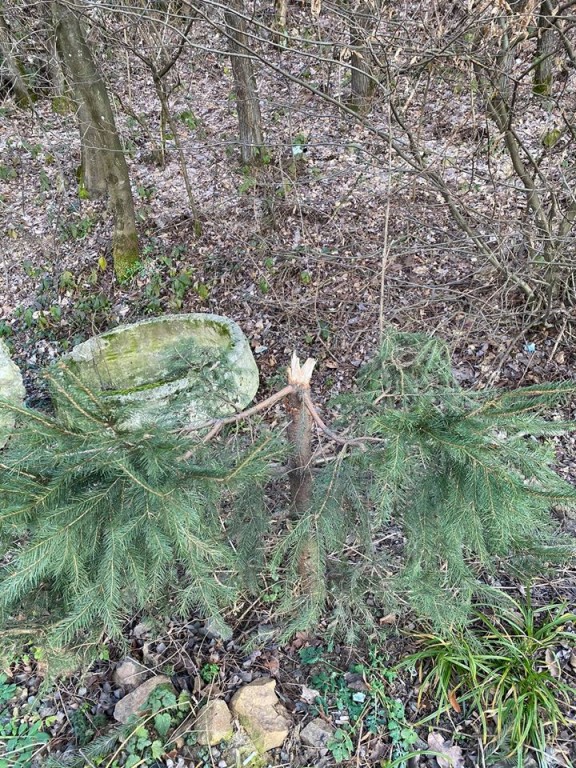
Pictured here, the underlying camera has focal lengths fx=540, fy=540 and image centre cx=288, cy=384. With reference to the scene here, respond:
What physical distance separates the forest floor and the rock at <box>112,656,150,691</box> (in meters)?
0.06

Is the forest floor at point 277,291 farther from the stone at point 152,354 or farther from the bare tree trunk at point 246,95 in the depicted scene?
the stone at point 152,354

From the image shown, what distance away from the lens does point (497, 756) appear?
7.13 ft

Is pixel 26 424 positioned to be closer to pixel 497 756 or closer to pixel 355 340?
pixel 497 756

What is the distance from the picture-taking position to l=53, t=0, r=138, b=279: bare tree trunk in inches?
223

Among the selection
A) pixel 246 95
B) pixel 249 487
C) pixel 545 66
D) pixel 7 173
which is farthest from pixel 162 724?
pixel 7 173

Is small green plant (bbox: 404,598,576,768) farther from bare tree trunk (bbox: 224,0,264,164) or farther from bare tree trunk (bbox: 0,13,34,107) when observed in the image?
bare tree trunk (bbox: 0,13,34,107)

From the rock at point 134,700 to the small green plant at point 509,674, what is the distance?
3.83ft

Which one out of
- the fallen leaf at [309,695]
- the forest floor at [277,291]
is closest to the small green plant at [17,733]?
the forest floor at [277,291]

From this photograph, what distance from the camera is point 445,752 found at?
2.22m

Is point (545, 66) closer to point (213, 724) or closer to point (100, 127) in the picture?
point (100, 127)

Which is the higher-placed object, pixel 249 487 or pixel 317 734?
pixel 249 487

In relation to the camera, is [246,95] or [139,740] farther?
[246,95]

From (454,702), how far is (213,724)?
104cm

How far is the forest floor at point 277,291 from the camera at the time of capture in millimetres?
2467
